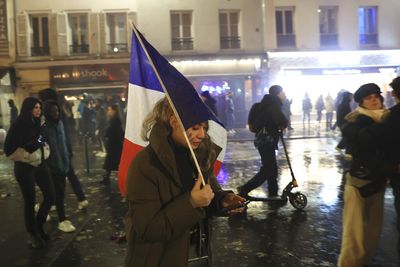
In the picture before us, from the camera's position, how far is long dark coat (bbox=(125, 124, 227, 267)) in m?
1.93

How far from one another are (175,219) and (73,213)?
5149 millimetres

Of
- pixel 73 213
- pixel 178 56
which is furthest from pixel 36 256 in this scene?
pixel 178 56

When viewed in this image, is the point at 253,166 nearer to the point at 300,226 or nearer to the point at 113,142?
the point at 113,142

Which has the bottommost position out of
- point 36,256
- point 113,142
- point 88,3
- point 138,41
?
point 36,256

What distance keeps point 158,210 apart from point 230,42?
2008 cm

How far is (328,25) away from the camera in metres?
21.9

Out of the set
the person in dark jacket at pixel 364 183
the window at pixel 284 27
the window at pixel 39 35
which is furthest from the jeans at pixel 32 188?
the window at pixel 284 27

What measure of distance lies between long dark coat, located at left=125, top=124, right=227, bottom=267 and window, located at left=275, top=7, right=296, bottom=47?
20.5 metres

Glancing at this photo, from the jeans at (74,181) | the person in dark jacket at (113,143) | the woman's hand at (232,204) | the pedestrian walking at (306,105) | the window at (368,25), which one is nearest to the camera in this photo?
the woman's hand at (232,204)

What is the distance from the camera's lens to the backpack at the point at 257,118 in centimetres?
654

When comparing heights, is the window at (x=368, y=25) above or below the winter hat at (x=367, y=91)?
above

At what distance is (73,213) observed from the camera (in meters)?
6.66

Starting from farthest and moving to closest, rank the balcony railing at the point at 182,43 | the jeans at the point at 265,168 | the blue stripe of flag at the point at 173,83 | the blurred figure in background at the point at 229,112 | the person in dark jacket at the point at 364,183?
the balcony railing at the point at 182,43 → the blurred figure in background at the point at 229,112 → the jeans at the point at 265,168 → the person in dark jacket at the point at 364,183 → the blue stripe of flag at the point at 173,83

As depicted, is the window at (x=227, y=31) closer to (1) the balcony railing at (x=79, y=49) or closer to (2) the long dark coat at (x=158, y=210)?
(1) the balcony railing at (x=79, y=49)
